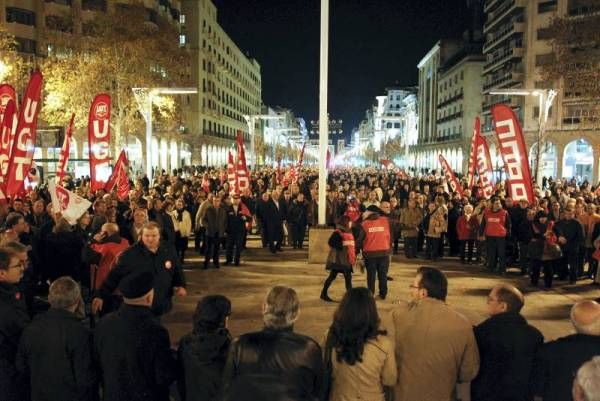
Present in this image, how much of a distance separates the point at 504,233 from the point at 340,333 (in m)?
9.77

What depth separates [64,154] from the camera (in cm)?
1534

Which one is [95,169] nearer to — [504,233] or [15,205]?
Result: [15,205]

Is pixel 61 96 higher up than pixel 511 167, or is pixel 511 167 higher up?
pixel 61 96

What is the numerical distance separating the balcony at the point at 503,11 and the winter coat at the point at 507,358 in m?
58.8

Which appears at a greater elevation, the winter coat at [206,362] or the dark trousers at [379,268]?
the winter coat at [206,362]

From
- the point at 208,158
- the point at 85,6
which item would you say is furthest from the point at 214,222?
the point at 208,158

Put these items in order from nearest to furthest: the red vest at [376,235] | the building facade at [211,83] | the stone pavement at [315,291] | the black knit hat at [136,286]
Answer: the black knit hat at [136,286] < the stone pavement at [315,291] < the red vest at [376,235] < the building facade at [211,83]

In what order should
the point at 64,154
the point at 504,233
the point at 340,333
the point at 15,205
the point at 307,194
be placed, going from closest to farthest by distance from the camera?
the point at 340,333
the point at 15,205
the point at 504,233
the point at 64,154
the point at 307,194

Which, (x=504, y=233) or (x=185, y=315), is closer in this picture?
(x=185, y=315)

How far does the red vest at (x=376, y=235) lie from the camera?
9.84 metres

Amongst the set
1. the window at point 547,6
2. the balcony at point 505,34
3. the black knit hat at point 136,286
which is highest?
the window at point 547,6

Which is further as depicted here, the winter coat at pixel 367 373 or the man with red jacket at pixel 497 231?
the man with red jacket at pixel 497 231

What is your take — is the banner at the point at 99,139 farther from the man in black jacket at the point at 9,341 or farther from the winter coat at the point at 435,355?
the winter coat at the point at 435,355

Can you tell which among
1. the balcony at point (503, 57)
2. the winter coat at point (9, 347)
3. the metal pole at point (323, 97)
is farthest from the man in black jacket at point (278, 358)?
the balcony at point (503, 57)
